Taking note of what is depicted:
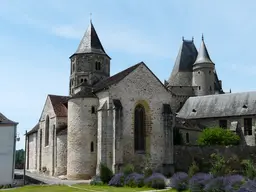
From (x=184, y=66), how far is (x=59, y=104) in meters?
29.1

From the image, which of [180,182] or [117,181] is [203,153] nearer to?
[117,181]

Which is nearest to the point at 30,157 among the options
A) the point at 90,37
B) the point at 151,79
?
the point at 90,37

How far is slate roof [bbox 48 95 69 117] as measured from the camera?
3828 centimetres

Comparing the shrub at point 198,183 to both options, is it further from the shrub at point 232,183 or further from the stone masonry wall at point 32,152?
the stone masonry wall at point 32,152

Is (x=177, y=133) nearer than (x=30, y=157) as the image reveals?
Yes

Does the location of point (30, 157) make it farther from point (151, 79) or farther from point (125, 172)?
point (125, 172)

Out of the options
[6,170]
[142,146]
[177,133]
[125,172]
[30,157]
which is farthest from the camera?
[30,157]

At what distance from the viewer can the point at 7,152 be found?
2925 cm

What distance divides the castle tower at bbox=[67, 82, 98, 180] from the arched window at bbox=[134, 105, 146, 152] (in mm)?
3500

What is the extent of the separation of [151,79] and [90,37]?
12.2 metres

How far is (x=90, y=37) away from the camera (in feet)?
145

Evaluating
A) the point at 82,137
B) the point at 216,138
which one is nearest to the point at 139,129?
the point at 82,137

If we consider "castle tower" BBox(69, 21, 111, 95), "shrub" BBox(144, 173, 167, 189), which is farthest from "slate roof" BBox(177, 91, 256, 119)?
"shrub" BBox(144, 173, 167, 189)

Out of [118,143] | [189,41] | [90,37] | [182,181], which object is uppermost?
[189,41]
